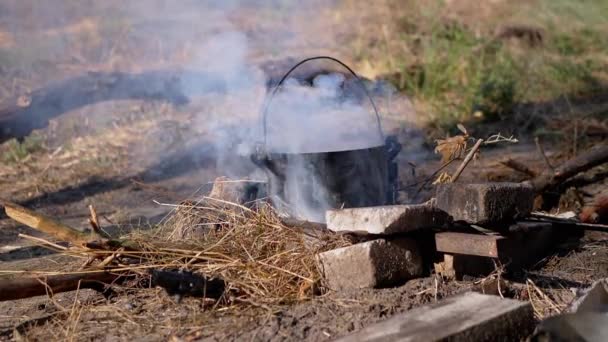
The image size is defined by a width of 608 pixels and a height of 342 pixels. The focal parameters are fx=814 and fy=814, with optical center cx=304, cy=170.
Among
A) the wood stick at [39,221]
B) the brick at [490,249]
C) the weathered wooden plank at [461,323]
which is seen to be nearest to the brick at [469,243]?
the brick at [490,249]

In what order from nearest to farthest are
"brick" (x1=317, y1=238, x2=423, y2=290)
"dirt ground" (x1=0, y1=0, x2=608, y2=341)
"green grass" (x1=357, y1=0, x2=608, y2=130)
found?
"dirt ground" (x1=0, y1=0, x2=608, y2=341) → "brick" (x1=317, y1=238, x2=423, y2=290) → "green grass" (x1=357, y1=0, x2=608, y2=130)

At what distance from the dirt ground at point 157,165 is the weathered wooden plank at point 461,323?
217mm

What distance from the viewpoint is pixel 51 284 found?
3.87 m

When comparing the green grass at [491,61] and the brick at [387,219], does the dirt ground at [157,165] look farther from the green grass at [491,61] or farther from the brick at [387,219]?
the green grass at [491,61]

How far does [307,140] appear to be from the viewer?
17.6 feet

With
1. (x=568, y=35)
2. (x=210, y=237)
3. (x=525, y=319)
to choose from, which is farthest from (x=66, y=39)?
(x=525, y=319)

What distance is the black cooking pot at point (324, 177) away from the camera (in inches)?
179

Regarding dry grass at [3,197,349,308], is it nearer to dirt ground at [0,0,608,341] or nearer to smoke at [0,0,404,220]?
dirt ground at [0,0,608,341]

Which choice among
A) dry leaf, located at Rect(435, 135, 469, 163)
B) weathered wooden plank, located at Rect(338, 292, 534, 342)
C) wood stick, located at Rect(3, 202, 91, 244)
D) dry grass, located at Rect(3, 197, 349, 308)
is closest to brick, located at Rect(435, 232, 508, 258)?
weathered wooden plank, located at Rect(338, 292, 534, 342)

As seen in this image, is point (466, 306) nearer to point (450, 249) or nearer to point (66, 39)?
point (450, 249)

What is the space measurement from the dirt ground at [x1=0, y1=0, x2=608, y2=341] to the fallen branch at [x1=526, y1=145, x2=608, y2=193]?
1.21 ft

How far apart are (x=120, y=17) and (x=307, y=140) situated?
312 inches

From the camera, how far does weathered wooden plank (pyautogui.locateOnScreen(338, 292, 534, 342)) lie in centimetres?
304

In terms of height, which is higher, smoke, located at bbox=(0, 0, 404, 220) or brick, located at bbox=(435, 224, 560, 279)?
smoke, located at bbox=(0, 0, 404, 220)
